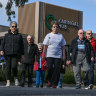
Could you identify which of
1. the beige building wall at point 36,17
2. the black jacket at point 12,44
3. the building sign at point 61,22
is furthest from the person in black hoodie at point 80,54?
the building sign at point 61,22

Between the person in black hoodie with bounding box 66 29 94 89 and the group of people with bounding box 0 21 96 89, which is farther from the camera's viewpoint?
the person in black hoodie with bounding box 66 29 94 89

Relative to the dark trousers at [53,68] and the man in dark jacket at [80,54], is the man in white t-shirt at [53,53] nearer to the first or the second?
the dark trousers at [53,68]

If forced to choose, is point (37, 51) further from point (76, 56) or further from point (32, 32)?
point (32, 32)

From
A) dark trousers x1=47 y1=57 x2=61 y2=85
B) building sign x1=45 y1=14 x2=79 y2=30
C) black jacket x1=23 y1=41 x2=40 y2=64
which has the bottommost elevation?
dark trousers x1=47 y1=57 x2=61 y2=85

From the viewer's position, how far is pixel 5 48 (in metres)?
10.1

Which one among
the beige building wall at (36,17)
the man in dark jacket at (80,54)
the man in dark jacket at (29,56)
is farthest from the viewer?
the beige building wall at (36,17)

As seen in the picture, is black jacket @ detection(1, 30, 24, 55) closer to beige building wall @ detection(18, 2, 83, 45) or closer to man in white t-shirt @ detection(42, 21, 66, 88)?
man in white t-shirt @ detection(42, 21, 66, 88)

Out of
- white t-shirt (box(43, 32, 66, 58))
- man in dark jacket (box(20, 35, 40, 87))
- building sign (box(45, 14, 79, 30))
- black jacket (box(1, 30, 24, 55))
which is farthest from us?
building sign (box(45, 14, 79, 30))

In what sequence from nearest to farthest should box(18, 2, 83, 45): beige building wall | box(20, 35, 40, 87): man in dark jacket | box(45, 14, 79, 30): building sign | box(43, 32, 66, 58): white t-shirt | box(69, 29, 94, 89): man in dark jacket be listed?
box(43, 32, 66, 58): white t-shirt → box(69, 29, 94, 89): man in dark jacket → box(20, 35, 40, 87): man in dark jacket → box(18, 2, 83, 45): beige building wall → box(45, 14, 79, 30): building sign

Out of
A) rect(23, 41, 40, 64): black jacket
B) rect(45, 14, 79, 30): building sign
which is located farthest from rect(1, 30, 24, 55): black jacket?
rect(45, 14, 79, 30): building sign

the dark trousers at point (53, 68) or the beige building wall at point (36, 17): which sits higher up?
the beige building wall at point (36, 17)

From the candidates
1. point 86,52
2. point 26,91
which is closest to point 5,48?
point 86,52

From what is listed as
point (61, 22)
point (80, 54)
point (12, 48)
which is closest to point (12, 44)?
→ point (12, 48)

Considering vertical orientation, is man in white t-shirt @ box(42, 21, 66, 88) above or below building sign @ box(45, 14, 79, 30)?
below
